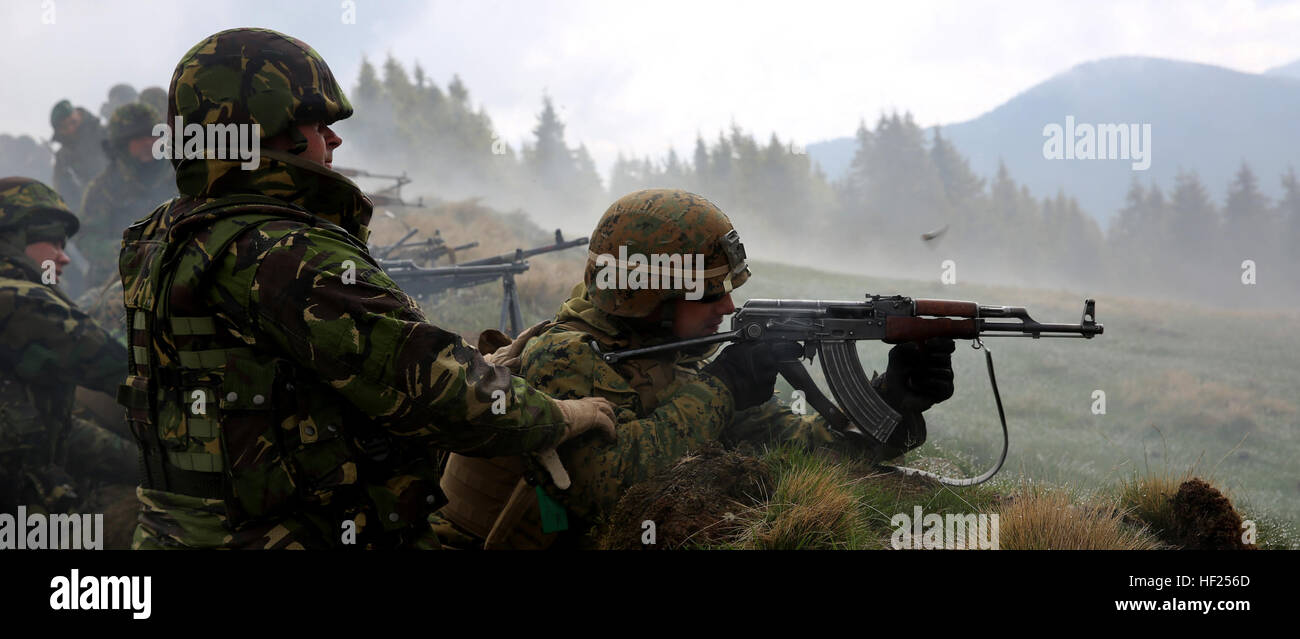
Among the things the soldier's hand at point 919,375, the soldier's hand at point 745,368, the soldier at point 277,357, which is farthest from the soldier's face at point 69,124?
the soldier's hand at point 919,375

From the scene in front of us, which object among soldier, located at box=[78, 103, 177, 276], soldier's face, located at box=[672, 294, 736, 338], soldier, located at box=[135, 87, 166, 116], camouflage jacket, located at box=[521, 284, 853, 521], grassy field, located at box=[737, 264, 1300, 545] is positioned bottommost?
grassy field, located at box=[737, 264, 1300, 545]

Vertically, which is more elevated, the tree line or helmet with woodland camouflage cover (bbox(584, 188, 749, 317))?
the tree line

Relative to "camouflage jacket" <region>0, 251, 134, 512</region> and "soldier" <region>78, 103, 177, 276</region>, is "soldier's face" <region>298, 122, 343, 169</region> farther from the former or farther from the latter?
"soldier" <region>78, 103, 177, 276</region>

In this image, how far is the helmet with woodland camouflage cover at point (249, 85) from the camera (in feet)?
8.93

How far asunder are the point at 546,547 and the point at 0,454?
528 cm

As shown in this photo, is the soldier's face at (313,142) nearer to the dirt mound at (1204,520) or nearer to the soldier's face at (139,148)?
the dirt mound at (1204,520)

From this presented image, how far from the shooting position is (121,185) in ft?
43.3

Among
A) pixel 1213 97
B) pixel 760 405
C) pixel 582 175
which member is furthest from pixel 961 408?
pixel 1213 97

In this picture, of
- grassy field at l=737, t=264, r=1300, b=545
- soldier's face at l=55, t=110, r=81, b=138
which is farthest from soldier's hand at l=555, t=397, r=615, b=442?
soldier's face at l=55, t=110, r=81, b=138

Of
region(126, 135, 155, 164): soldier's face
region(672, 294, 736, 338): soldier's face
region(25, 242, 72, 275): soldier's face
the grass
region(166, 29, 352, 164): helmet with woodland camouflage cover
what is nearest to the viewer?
region(166, 29, 352, 164): helmet with woodland camouflage cover

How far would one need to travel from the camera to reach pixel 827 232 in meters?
55.0

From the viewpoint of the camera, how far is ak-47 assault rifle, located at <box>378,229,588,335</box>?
33.4 feet

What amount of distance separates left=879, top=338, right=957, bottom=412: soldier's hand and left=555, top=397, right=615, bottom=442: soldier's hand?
1922 mm
